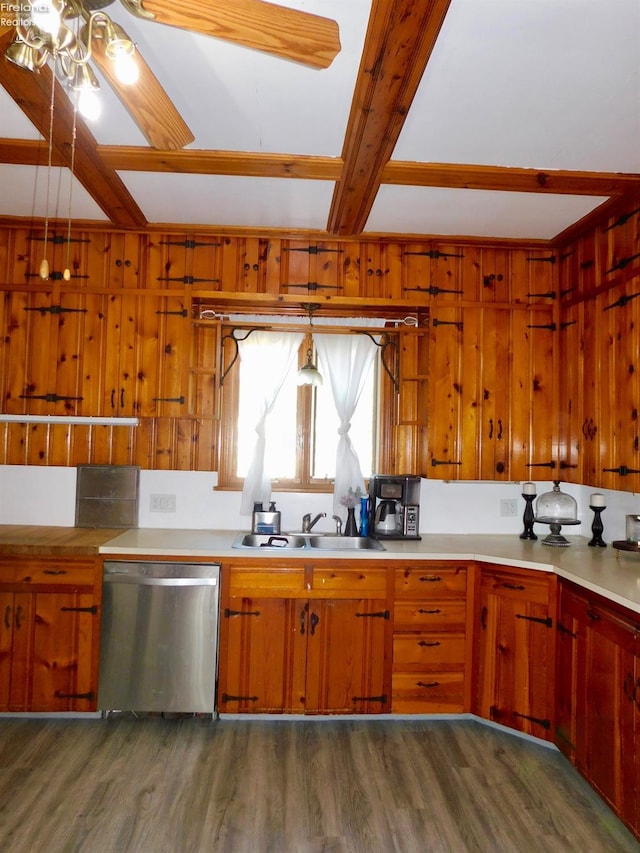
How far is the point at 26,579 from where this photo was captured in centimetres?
279

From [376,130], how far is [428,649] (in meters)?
2.46

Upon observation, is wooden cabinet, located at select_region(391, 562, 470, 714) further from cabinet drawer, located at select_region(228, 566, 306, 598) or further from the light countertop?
cabinet drawer, located at select_region(228, 566, 306, 598)

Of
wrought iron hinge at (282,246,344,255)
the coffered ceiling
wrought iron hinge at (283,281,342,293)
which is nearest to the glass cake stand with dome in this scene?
the coffered ceiling

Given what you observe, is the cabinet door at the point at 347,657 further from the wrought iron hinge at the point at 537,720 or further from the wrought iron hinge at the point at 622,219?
the wrought iron hinge at the point at 622,219

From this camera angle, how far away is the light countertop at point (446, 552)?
2.59 meters

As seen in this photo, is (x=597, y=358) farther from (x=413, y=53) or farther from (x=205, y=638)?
(x=205, y=638)

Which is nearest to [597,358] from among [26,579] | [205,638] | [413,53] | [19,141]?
[413,53]

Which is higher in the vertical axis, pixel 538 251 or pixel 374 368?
pixel 538 251

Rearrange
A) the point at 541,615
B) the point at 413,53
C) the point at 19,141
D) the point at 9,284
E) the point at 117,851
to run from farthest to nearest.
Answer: the point at 9,284 → the point at 541,615 → the point at 19,141 → the point at 117,851 → the point at 413,53

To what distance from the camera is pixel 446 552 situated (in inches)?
114

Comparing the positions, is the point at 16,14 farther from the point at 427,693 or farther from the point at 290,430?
the point at 427,693

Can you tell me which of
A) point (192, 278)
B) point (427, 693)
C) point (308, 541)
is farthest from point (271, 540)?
point (192, 278)

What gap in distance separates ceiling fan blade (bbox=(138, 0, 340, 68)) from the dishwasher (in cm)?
231

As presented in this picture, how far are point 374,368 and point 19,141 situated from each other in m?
2.24
